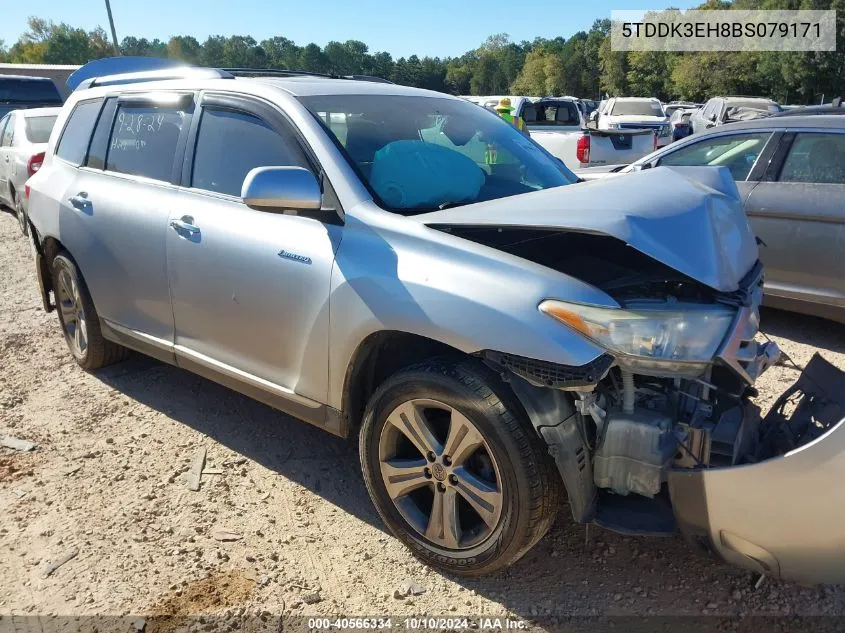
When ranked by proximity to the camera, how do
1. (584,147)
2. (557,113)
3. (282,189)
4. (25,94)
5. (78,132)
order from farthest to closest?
1. (25,94)
2. (557,113)
3. (584,147)
4. (78,132)
5. (282,189)

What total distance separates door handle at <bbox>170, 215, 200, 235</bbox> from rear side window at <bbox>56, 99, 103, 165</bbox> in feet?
4.56

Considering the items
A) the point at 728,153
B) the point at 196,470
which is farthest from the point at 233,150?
the point at 728,153

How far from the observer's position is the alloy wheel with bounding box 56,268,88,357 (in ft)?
14.1

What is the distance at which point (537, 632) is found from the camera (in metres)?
2.34

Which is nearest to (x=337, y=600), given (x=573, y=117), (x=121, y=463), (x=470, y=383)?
(x=470, y=383)

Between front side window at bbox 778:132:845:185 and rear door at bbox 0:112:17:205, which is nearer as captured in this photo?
front side window at bbox 778:132:845:185

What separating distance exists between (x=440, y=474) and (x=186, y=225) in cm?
174

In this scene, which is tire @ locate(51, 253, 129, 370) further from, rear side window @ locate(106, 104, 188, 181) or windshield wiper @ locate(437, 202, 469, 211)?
windshield wiper @ locate(437, 202, 469, 211)

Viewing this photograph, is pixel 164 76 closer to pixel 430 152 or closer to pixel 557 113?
pixel 430 152

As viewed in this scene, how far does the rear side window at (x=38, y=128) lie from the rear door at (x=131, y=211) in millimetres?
Answer: 6228

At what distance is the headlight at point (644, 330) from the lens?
2111 mm

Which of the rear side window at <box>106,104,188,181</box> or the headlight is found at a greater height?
the rear side window at <box>106,104,188,181</box>

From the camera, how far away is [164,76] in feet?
12.8

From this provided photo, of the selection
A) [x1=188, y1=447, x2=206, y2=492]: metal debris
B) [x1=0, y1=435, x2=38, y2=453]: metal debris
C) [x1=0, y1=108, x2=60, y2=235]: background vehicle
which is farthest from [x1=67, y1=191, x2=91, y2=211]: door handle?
[x1=0, y1=108, x2=60, y2=235]: background vehicle
